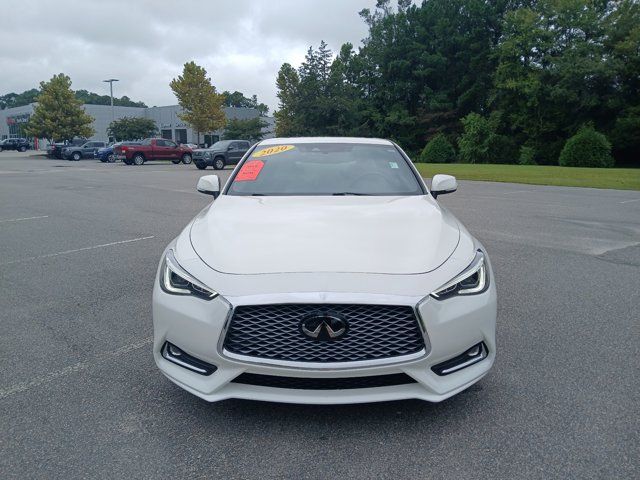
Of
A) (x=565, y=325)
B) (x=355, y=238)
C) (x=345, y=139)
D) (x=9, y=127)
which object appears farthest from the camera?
(x=9, y=127)

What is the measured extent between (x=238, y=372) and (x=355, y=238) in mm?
1012

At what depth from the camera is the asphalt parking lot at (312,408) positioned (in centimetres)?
247

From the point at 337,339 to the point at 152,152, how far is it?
3740 centimetres

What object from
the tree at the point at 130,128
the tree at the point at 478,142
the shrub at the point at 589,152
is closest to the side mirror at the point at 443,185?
the shrub at the point at 589,152

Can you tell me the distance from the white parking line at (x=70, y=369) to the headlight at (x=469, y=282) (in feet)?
7.71

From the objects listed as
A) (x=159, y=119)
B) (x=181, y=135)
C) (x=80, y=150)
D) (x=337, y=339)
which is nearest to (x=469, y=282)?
(x=337, y=339)

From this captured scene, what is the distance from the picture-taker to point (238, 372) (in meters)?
2.59

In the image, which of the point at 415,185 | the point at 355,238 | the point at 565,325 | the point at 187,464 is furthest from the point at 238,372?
the point at 565,325

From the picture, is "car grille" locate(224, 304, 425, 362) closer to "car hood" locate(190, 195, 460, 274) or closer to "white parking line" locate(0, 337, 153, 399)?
"car hood" locate(190, 195, 460, 274)

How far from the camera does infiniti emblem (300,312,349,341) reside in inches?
100

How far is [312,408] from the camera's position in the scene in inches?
115

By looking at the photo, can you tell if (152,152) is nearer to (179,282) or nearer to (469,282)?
(179,282)

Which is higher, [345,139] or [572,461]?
[345,139]

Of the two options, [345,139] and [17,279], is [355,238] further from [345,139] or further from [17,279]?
[17,279]
